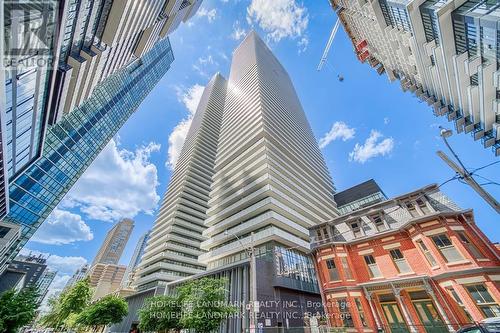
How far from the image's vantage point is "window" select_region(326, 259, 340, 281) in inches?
754

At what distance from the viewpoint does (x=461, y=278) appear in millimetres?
13555

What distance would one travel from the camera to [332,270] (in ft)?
64.6

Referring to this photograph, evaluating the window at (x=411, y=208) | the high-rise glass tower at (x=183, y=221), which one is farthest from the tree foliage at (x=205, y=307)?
the high-rise glass tower at (x=183, y=221)

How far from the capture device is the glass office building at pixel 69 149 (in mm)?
51406

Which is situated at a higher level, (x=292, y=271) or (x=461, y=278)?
(x=292, y=271)

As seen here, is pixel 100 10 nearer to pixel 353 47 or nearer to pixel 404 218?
pixel 404 218

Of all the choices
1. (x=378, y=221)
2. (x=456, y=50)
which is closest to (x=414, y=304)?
(x=378, y=221)

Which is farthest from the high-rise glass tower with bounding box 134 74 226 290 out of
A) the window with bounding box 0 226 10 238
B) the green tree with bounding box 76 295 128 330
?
the window with bounding box 0 226 10 238

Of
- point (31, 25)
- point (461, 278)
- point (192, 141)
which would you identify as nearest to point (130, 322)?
point (31, 25)

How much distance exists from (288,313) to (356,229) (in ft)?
45.0

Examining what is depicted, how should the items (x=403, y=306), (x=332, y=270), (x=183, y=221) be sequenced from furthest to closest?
(x=183, y=221) < (x=332, y=270) < (x=403, y=306)

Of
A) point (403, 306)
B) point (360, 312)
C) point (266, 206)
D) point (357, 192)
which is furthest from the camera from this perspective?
point (357, 192)

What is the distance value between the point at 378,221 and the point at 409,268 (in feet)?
14.6

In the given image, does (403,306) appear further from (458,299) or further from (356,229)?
(356,229)
